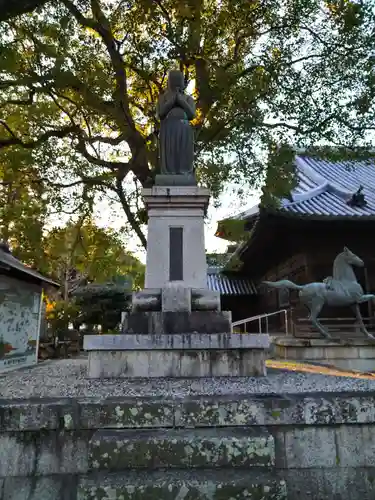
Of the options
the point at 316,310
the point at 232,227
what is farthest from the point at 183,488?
the point at 232,227

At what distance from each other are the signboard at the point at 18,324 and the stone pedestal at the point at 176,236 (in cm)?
300

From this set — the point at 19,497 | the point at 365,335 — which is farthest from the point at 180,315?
the point at 365,335

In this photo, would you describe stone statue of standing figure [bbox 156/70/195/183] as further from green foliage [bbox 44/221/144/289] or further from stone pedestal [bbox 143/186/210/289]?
green foliage [bbox 44/221/144/289]

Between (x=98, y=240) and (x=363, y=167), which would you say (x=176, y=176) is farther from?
(x=363, y=167)

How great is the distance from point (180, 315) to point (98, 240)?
8.35 m

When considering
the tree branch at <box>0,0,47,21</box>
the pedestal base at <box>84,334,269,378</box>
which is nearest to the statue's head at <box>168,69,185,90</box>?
the tree branch at <box>0,0,47,21</box>

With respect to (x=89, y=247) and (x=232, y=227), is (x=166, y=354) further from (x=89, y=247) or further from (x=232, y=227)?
(x=89, y=247)

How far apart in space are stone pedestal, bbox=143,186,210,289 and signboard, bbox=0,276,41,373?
300 cm

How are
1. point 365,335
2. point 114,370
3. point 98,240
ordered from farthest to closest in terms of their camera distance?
point 98,240, point 365,335, point 114,370

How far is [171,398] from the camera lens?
10.3ft

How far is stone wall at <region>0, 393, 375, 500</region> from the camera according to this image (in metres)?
2.69

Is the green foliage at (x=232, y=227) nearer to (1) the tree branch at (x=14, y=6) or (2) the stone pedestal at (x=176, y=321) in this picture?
(2) the stone pedestal at (x=176, y=321)

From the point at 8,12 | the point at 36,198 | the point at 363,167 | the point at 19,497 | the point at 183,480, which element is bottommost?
the point at 19,497

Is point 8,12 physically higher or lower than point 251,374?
higher
